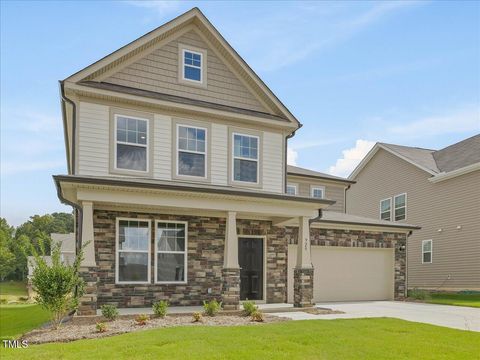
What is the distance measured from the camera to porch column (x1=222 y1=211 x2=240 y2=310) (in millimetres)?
11312

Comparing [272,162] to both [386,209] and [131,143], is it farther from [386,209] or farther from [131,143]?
[386,209]

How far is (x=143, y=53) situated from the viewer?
13000 mm

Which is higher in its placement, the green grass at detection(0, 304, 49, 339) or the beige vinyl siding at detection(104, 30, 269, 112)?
the beige vinyl siding at detection(104, 30, 269, 112)

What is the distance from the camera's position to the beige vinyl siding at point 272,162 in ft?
46.4

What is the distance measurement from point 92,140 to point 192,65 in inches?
159

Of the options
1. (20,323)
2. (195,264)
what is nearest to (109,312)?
(195,264)

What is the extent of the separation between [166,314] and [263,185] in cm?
530

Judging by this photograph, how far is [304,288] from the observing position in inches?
492

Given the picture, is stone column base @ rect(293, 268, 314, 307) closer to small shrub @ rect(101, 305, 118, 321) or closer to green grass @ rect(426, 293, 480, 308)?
small shrub @ rect(101, 305, 118, 321)

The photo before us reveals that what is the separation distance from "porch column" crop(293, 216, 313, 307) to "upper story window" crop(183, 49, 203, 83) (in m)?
5.48

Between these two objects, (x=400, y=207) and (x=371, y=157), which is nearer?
(x=400, y=207)

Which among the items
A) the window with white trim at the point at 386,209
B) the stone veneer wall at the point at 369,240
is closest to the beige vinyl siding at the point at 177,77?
the stone veneer wall at the point at 369,240

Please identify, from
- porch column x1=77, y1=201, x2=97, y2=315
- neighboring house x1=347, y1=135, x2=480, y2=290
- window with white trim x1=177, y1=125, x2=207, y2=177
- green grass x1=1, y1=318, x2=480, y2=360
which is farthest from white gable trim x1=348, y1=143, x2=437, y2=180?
porch column x1=77, y1=201, x2=97, y2=315

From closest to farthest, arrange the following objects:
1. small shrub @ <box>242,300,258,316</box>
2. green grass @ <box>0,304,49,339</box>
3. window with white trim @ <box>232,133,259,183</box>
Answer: small shrub @ <box>242,300,258,316</box> → green grass @ <box>0,304,49,339</box> → window with white trim @ <box>232,133,259,183</box>
